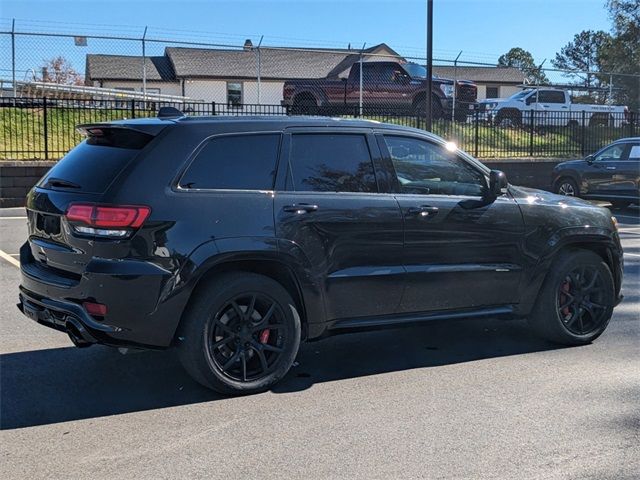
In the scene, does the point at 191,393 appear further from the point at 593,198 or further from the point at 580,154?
the point at 580,154

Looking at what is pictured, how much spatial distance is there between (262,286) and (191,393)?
2.86 ft

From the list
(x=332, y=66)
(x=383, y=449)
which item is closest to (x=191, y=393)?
(x=383, y=449)

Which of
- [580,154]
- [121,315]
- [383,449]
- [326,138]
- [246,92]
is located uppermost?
[246,92]

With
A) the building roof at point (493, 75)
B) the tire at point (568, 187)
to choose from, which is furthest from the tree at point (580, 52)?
the tire at point (568, 187)

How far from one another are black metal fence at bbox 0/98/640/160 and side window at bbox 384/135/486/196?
1260 cm

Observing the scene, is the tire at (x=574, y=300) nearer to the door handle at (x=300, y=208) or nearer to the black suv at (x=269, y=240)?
the black suv at (x=269, y=240)

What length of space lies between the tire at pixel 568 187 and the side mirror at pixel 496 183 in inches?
493

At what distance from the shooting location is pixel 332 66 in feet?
143

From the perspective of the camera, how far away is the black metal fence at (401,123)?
729 inches

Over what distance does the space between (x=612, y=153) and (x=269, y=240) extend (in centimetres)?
1422

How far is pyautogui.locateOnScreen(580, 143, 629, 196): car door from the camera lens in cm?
1633

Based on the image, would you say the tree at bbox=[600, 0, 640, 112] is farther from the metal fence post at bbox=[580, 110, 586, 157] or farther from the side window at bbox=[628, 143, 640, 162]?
the side window at bbox=[628, 143, 640, 162]

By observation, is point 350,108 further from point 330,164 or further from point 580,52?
point 580,52

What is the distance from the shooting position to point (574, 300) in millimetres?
5898
